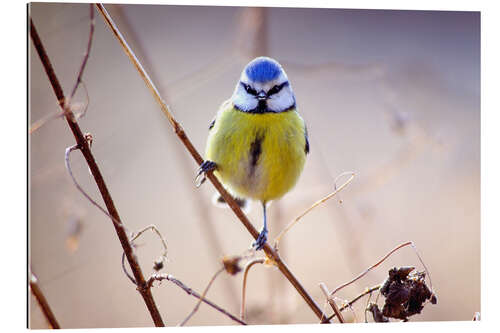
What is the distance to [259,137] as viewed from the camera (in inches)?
76.1

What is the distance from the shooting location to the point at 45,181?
1863mm

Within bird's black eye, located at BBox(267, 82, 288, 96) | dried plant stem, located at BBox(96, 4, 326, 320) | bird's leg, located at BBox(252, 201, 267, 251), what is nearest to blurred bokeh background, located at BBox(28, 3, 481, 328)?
bird's leg, located at BBox(252, 201, 267, 251)

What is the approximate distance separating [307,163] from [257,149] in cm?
50

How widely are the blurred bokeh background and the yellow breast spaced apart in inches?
6.6

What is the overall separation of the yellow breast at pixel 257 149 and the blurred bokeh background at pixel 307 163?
17 cm

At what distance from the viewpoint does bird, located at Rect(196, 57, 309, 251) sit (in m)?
1.93

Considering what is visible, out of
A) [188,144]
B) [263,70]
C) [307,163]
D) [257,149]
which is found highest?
[263,70]

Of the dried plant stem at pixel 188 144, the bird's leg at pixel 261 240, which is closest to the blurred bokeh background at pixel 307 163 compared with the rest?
the bird's leg at pixel 261 240

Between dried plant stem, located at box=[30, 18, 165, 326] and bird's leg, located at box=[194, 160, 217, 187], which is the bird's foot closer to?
bird's leg, located at box=[194, 160, 217, 187]

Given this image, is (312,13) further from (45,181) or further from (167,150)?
(45,181)

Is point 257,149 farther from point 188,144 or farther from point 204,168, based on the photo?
point 188,144

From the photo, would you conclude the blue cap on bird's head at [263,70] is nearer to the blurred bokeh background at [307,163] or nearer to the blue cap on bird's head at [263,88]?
the blue cap on bird's head at [263,88]

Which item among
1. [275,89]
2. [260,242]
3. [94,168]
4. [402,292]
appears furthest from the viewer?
[275,89]

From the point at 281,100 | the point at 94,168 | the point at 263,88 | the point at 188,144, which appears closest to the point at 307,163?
the point at 281,100
